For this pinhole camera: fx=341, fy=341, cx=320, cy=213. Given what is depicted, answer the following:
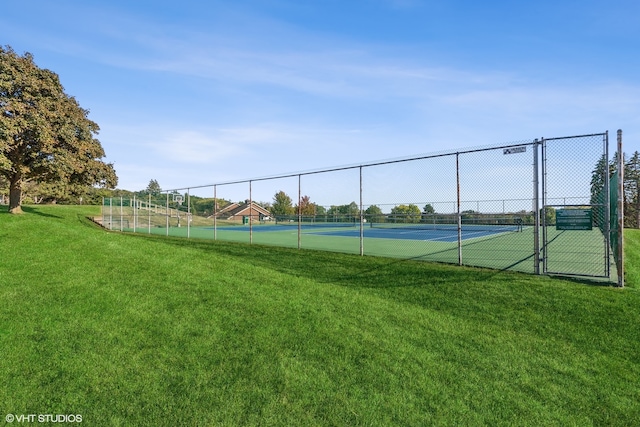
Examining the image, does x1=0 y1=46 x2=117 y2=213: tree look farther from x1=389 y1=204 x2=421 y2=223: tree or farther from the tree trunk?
x1=389 y1=204 x2=421 y2=223: tree

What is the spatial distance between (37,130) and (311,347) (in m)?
20.9

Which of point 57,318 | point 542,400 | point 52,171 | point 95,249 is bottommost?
point 542,400

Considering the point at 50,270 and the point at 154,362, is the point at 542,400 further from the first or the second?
the point at 50,270

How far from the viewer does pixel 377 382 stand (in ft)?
10.8

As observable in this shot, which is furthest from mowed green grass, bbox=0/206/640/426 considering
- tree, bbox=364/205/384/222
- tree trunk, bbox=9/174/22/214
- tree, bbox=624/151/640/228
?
tree, bbox=624/151/640/228

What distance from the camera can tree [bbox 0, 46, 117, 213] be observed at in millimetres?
17219

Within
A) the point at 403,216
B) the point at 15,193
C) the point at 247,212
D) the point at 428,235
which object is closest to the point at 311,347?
the point at 403,216

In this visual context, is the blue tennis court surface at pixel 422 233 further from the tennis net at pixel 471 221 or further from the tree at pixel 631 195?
the tree at pixel 631 195

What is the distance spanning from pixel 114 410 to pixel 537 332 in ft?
16.2

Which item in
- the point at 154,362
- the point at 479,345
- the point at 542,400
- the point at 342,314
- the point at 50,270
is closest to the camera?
the point at 542,400

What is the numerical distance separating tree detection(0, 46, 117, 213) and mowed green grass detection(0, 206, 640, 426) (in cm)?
1439

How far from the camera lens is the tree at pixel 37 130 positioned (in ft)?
56.5

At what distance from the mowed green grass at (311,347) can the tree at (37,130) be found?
1439 centimetres

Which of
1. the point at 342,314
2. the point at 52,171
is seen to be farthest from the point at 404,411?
the point at 52,171
